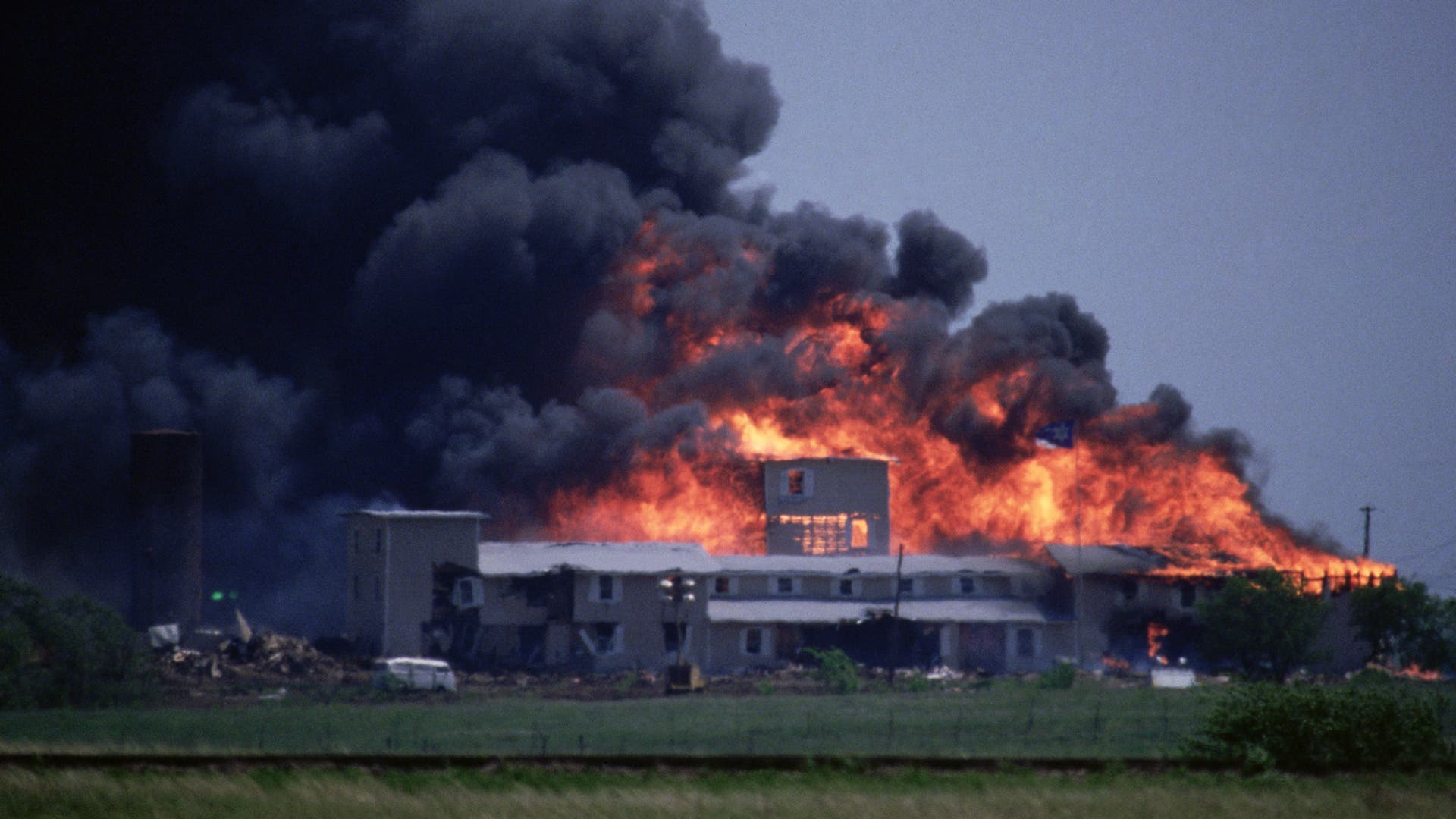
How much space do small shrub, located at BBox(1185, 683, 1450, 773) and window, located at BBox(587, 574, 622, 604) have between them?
48.2m

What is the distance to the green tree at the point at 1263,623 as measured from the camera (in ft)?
240

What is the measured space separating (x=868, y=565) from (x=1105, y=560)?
38.3ft

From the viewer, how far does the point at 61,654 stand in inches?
2367

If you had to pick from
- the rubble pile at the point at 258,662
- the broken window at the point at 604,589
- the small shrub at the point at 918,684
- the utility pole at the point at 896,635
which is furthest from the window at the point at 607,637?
the small shrub at the point at 918,684

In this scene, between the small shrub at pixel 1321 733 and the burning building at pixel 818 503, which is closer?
the small shrub at pixel 1321 733

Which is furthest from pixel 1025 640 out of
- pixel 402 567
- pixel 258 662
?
pixel 258 662

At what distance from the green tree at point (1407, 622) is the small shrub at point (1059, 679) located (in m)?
16.9

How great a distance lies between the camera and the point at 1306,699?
3475cm

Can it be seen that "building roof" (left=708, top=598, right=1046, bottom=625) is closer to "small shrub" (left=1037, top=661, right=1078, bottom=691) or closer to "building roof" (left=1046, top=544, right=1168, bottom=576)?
"building roof" (left=1046, top=544, right=1168, bottom=576)

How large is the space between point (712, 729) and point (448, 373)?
59851mm

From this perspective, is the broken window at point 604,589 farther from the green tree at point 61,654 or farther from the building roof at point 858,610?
the green tree at point 61,654

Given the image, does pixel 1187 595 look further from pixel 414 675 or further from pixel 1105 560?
pixel 414 675

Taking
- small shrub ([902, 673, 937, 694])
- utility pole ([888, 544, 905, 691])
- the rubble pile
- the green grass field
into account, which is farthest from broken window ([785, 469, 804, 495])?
the green grass field

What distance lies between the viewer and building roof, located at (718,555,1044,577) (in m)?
86.2
